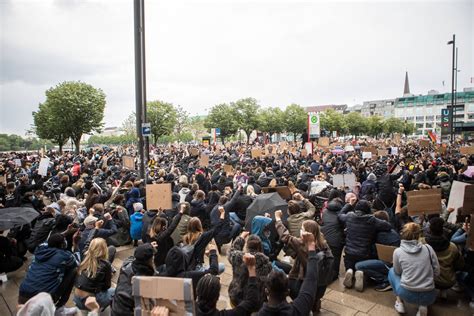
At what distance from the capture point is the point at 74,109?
32.9 metres

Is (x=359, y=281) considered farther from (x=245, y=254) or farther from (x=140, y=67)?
(x=140, y=67)

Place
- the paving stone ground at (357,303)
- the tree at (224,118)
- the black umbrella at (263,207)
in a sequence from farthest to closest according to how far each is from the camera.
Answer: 1. the tree at (224,118)
2. the black umbrella at (263,207)
3. the paving stone ground at (357,303)

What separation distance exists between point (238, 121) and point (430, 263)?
176ft

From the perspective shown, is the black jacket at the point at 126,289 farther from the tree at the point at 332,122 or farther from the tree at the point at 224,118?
the tree at the point at 332,122

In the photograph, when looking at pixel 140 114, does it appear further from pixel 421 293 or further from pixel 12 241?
pixel 421 293

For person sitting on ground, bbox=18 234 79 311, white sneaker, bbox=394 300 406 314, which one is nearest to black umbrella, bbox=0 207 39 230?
person sitting on ground, bbox=18 234 79 311

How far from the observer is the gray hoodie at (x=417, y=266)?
4.07 m

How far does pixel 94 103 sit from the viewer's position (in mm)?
34000

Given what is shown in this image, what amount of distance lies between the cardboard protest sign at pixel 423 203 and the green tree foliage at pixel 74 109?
1352 inches

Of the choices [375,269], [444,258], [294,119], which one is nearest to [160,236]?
[375,269]

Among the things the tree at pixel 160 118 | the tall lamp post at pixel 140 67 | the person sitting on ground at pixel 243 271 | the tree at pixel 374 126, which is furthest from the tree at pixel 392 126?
the person sitting on ground at pixel 243 271

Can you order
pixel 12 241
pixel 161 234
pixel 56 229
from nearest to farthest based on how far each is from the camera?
pixel 161 234, pixel 56 229, pixel 12 241

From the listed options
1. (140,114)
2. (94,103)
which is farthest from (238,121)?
(140,114)

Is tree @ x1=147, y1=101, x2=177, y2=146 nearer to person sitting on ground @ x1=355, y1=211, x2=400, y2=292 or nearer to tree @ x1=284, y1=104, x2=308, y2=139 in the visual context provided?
tree @ x1=284, y1=104, x2=308, y2=139
